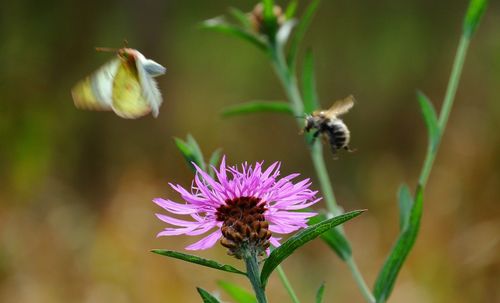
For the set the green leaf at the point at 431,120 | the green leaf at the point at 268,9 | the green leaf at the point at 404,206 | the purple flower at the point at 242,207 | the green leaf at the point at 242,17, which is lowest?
the purple flower at the point at 242,207

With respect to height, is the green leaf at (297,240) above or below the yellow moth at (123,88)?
below

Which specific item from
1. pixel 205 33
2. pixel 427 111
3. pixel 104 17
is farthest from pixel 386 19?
pixel 427 111

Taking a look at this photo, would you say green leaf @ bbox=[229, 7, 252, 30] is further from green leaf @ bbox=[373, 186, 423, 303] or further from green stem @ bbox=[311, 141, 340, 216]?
green leaf @ bbox=[373, 186, 423, 303]

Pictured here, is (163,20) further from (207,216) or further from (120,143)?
(207,216)

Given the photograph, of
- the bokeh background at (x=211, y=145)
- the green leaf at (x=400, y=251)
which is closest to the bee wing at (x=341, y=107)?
the green leaf at (x=400, y=251)

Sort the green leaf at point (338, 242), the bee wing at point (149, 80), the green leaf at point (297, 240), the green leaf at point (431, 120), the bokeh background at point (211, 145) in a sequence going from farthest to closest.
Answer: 1. the bokeh background at point (211, 145)
2. the green leaf at point (431, 120)
3. the green leaf at point (338, 242)
4. the bee wing at point (149, 80)
5. the green leaf at point (297, 240)

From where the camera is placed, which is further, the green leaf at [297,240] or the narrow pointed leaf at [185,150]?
the narrow pointed leaf at [185,150]

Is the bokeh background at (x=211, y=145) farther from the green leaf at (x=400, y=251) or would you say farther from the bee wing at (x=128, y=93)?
the bee wing at (x=128, y=93)

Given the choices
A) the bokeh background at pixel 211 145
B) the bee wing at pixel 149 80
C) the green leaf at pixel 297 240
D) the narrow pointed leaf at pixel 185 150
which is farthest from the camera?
the bokeh background at pixel 211 145
